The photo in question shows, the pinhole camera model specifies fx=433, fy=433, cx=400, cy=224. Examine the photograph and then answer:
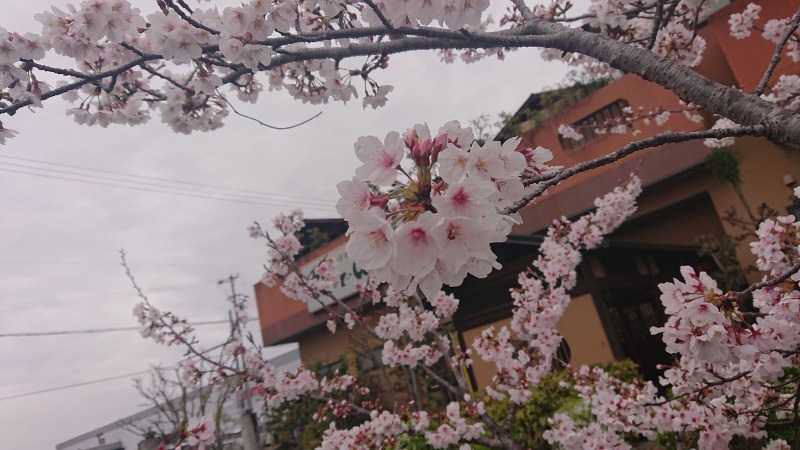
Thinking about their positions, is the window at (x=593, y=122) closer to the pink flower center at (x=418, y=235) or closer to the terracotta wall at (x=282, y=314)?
the terracotta wall at (x=282, y=314)

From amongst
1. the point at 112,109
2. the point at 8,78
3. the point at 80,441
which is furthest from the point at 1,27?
the point at 80,441

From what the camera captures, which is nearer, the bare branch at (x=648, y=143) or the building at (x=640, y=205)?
the bare branch at (x=648, y=143)

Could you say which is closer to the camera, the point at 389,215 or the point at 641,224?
the point at 389,215

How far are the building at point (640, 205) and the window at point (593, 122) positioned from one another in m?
0.03

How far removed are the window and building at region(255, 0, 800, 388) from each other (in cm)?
3

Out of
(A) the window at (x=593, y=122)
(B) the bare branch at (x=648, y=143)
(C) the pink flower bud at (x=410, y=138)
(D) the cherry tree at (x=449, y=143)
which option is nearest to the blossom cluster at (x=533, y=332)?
(D) the cherry tree at (x=449, y=143)

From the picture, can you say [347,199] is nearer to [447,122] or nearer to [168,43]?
[447,122]

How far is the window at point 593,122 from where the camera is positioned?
9.61 metres

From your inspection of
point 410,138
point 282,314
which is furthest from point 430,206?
point 282,314

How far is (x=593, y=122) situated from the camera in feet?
32.5

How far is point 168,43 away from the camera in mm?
1810

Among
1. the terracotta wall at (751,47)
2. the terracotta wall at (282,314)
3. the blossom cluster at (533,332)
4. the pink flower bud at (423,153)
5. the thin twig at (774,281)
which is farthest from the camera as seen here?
the terracotta wall at (282,314)

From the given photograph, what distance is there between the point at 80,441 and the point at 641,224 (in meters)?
29.2

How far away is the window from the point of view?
961cm
